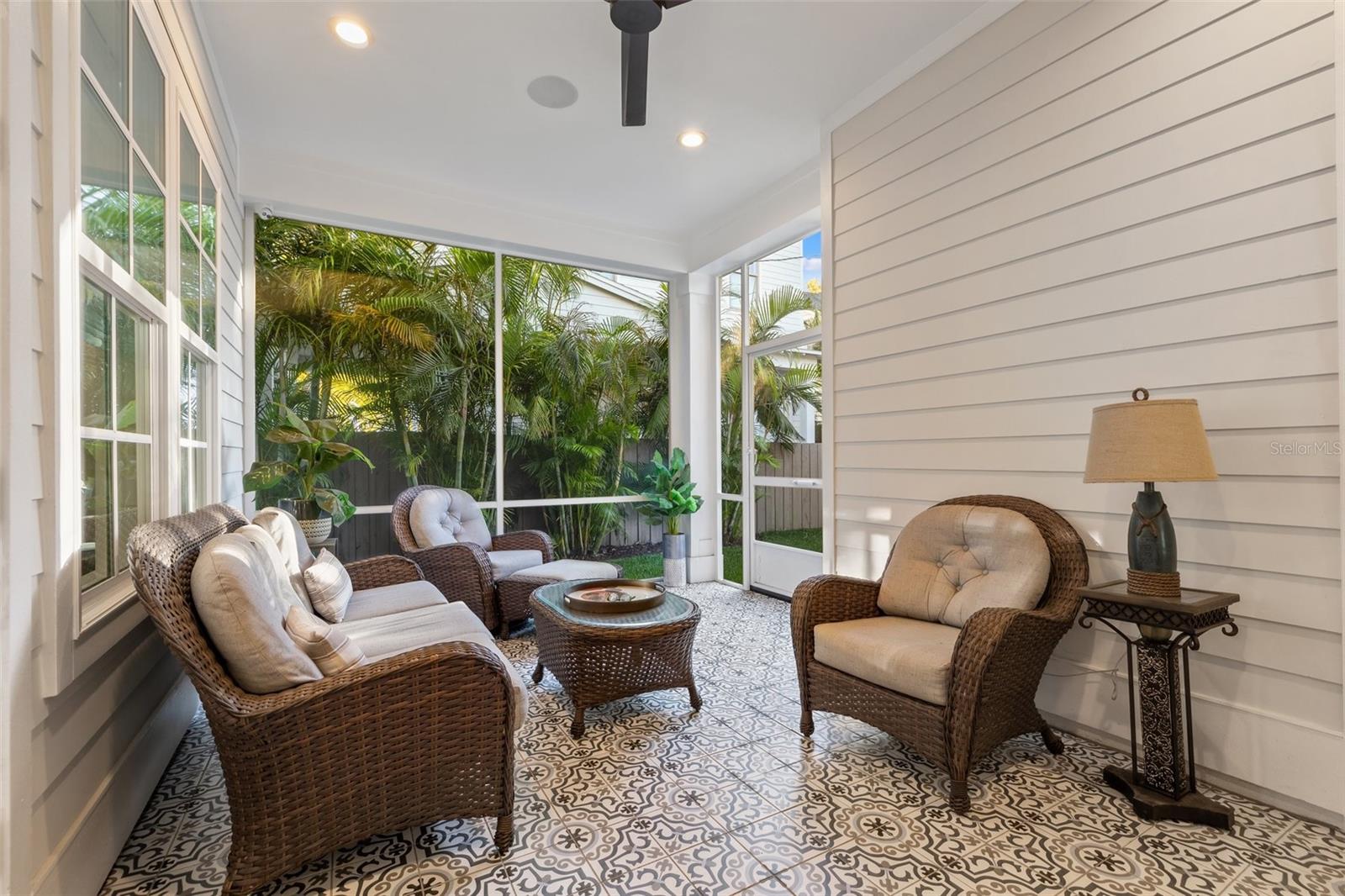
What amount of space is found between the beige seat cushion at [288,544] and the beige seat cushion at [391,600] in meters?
0.23

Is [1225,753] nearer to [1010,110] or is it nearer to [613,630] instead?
[613,630]

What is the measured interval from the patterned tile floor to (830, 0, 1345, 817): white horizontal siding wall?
0.44 m

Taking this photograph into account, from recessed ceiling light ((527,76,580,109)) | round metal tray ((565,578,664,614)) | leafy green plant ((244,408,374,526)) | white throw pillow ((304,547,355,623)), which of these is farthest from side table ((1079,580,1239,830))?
leafy green plant ((244,408,374,526))

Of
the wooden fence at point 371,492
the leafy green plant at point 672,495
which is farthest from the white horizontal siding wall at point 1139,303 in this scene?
the wooden fence at point 371,492

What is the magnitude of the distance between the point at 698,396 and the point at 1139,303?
3.75 m

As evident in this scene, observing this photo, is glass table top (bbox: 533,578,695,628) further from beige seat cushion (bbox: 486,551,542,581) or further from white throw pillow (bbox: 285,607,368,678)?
white throw pillow (bbox: 285,607,368,678)

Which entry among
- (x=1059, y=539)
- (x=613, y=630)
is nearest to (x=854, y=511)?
(x=1059, y=539)

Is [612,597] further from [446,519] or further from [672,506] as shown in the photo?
[672,506]

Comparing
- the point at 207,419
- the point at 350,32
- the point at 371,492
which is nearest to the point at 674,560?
the point at 371,492

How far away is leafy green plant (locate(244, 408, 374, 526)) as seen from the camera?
12.4ft

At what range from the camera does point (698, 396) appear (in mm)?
5785

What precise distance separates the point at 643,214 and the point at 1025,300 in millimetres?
3333

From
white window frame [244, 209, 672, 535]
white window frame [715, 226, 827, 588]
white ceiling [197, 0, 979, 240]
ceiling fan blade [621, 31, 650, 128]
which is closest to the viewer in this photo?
ceiling fan blade [621, 31, 650, 128]

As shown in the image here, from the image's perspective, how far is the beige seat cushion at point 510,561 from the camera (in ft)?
13.0
